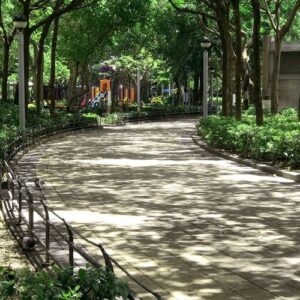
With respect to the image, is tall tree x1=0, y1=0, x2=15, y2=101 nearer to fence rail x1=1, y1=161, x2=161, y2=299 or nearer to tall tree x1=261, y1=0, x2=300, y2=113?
tall tree x1=261, y1=0, x2=300, y2=113

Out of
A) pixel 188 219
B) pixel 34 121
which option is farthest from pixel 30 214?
pixel 34 121

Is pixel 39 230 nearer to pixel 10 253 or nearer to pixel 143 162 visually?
pixel 10 253

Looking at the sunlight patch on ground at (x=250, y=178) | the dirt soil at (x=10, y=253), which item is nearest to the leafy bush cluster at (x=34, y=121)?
the sunlight patch on ground at (x=250, y=178)

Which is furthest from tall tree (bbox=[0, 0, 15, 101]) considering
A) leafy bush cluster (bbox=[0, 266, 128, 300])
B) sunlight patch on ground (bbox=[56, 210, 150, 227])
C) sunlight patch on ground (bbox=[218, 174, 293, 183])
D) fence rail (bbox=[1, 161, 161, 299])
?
leafy bush cluster (bbox=[0, 266, 128, 300])

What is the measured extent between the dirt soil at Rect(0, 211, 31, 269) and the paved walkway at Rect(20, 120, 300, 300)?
3.31 ft

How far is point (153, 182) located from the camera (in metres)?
13.6

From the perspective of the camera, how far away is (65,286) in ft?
12.1

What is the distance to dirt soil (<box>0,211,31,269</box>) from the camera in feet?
23.3

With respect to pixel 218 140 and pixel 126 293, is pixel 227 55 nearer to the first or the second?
pixel 218 140

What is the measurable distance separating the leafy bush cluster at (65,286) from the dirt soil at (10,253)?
3.07 meters

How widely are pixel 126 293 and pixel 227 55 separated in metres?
23.6

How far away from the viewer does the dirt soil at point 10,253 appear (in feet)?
23.3

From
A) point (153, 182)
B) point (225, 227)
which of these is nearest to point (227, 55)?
point (153, 182)

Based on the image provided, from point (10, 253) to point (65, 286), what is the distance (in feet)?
13.5
